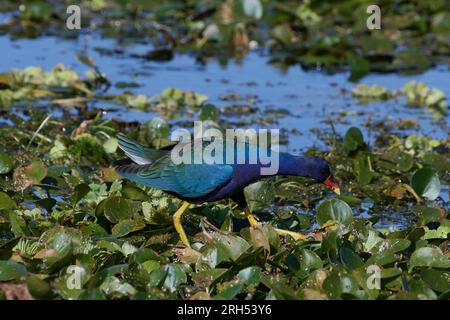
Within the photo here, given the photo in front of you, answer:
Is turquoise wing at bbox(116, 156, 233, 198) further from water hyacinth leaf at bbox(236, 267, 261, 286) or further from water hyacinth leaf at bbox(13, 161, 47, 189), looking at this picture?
water hyacinth leaf at bbox(236, 267, 261, 286)

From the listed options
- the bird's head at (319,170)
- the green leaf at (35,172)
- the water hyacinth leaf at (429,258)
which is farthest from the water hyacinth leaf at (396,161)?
the green leaf at (35,172)

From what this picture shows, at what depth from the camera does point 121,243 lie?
15.3 feet

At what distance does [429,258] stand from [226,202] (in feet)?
4.86

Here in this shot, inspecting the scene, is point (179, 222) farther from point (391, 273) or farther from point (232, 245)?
point (391, 273)

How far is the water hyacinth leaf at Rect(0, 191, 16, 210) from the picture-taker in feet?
17.0

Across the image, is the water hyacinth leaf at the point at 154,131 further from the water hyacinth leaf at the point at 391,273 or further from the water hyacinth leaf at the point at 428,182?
the water hyacinth leaf at the point at 391,273

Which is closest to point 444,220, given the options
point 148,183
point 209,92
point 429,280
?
point 429,280

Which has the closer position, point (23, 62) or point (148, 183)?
point (148, 183)

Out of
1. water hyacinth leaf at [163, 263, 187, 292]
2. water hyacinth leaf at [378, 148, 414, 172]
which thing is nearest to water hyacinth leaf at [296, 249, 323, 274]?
water hyacinth leaf at [163, 263, 187, 292]

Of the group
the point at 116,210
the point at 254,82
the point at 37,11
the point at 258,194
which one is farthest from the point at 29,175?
the point at 37,11

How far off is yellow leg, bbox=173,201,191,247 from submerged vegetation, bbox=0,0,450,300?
0.06 meters

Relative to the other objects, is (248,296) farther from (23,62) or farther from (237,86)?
(23,62)
